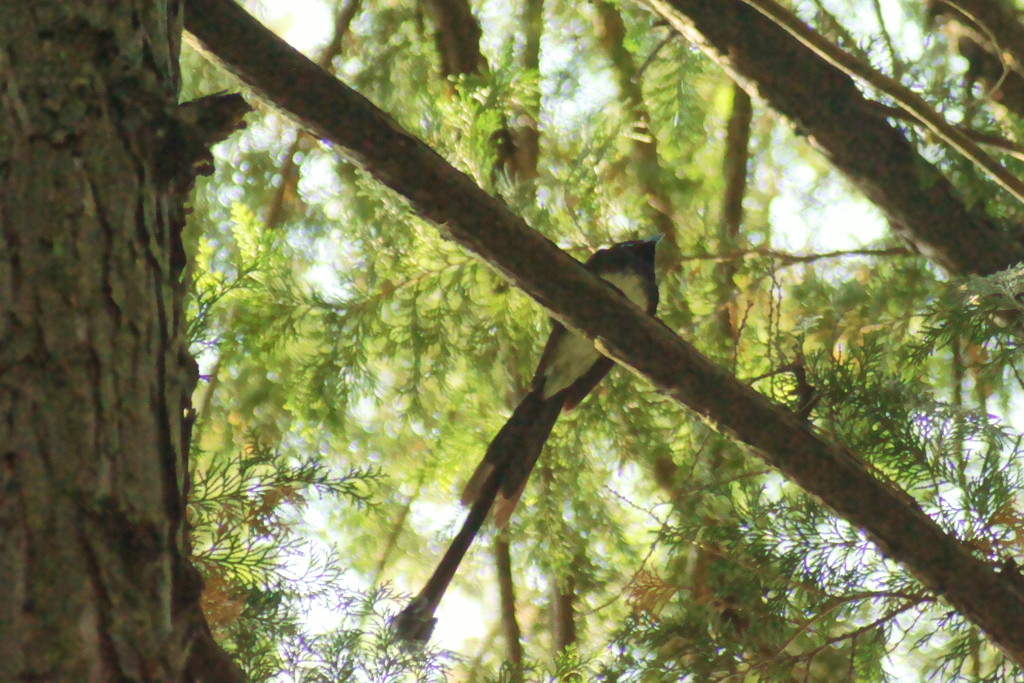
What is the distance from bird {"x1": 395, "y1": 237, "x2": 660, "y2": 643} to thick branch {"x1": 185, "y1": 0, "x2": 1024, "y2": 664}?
0.33 ft

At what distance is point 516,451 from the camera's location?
250 centimetres

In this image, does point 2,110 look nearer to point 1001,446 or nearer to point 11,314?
point 11,314

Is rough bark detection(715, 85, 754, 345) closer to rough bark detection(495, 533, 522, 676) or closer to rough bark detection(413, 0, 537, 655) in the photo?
rough bark detection(413, 0, 537, 655)

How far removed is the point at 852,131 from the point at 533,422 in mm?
1024

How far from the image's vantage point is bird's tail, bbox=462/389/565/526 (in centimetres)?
241

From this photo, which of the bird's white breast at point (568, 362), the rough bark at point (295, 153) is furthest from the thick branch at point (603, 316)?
the rough bark at point (295, 153)

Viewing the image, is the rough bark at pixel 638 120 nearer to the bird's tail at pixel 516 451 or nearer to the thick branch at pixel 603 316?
the bird's tail at pixel 516 451

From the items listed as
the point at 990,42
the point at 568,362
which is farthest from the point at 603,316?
the point at 990,42

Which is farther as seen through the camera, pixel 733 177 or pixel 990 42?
pixel 733 177

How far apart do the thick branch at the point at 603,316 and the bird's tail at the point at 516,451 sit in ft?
2.17

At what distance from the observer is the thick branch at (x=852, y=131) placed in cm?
229

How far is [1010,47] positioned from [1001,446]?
3.19ft

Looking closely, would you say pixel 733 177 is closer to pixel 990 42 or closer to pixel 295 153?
pixel 990 42

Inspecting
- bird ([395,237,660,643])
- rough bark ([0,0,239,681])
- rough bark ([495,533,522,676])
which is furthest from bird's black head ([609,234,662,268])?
rough bark ([0,0,239,681])
